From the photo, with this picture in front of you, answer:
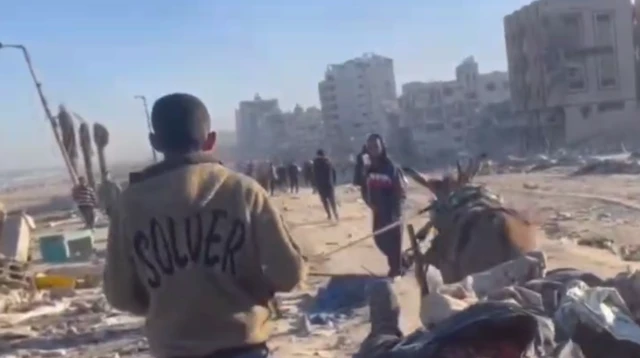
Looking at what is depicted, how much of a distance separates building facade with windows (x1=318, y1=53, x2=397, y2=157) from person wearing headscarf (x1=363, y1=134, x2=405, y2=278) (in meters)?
97.1

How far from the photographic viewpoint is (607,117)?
222 ft

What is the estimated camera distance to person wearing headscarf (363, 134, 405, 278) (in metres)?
9.87

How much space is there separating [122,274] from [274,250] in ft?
1.64

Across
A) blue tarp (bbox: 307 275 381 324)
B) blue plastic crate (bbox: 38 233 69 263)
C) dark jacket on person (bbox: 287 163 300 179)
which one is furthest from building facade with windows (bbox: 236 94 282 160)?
blue tarp (bbox: 307 275 381 324)

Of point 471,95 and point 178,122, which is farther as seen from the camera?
point 471,95

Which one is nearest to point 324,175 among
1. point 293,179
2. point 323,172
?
point 323,172

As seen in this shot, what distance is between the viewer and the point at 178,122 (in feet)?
10.6

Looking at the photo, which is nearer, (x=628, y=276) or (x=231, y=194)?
(x=231, y=194)

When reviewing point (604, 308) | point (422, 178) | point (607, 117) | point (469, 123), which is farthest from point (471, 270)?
point (469, 123)

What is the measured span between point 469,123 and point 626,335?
8415 cm

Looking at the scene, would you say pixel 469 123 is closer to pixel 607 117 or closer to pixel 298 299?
pixel 607 117

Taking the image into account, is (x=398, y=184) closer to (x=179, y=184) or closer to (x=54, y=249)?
(x=179, y=184)

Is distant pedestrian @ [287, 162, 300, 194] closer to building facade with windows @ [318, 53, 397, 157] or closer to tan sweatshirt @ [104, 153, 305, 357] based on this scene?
tan sweatshirt @ [104, 153, 305, 357]

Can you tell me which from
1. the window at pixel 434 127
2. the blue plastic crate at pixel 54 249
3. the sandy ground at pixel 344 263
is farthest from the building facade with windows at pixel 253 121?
the blue plastic crate at pixel 54 249
